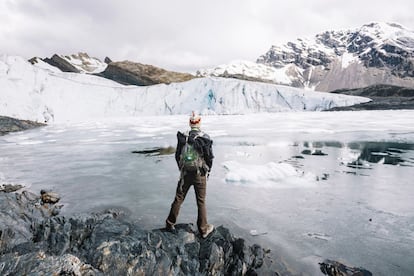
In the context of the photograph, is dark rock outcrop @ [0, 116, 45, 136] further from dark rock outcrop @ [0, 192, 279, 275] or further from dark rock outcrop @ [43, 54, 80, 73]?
dark rock outcrop @ [43, 54, 80, 73]

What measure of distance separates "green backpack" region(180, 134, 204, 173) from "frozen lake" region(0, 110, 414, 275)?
1.53 m

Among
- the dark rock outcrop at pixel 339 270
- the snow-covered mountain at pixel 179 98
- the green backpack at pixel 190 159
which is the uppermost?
the snow-covered mountain at pixel 179 98

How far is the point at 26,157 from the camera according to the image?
12945 millimetres

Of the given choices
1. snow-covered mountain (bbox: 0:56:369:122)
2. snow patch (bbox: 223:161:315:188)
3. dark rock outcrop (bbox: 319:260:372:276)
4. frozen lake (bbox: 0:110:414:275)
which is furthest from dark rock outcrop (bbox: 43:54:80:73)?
dark rock outcrop (bbox: 319:260:372:276)

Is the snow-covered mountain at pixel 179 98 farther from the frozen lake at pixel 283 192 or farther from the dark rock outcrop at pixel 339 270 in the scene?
the dark rock outcrop at pixel 339 270

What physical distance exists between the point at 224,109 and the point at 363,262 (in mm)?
40967

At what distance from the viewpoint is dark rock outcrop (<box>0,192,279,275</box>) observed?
3.47m

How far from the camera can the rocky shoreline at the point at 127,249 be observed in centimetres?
356

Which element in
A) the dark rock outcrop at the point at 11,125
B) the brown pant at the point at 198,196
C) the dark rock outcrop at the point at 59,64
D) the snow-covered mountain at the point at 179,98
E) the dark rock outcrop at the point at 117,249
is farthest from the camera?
the dark rock outcrop at the point at 59,64

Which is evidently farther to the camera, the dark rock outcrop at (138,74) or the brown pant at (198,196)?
the dark rock outcrop at (138,74)

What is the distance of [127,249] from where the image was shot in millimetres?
3783

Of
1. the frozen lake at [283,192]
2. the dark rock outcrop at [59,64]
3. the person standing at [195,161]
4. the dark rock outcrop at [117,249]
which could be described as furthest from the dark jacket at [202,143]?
the dark rock outcrop at [59,64]

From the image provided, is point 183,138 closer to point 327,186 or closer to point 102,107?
point 327,186

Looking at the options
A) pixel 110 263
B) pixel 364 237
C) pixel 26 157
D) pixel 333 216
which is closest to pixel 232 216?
pixel 333 216
